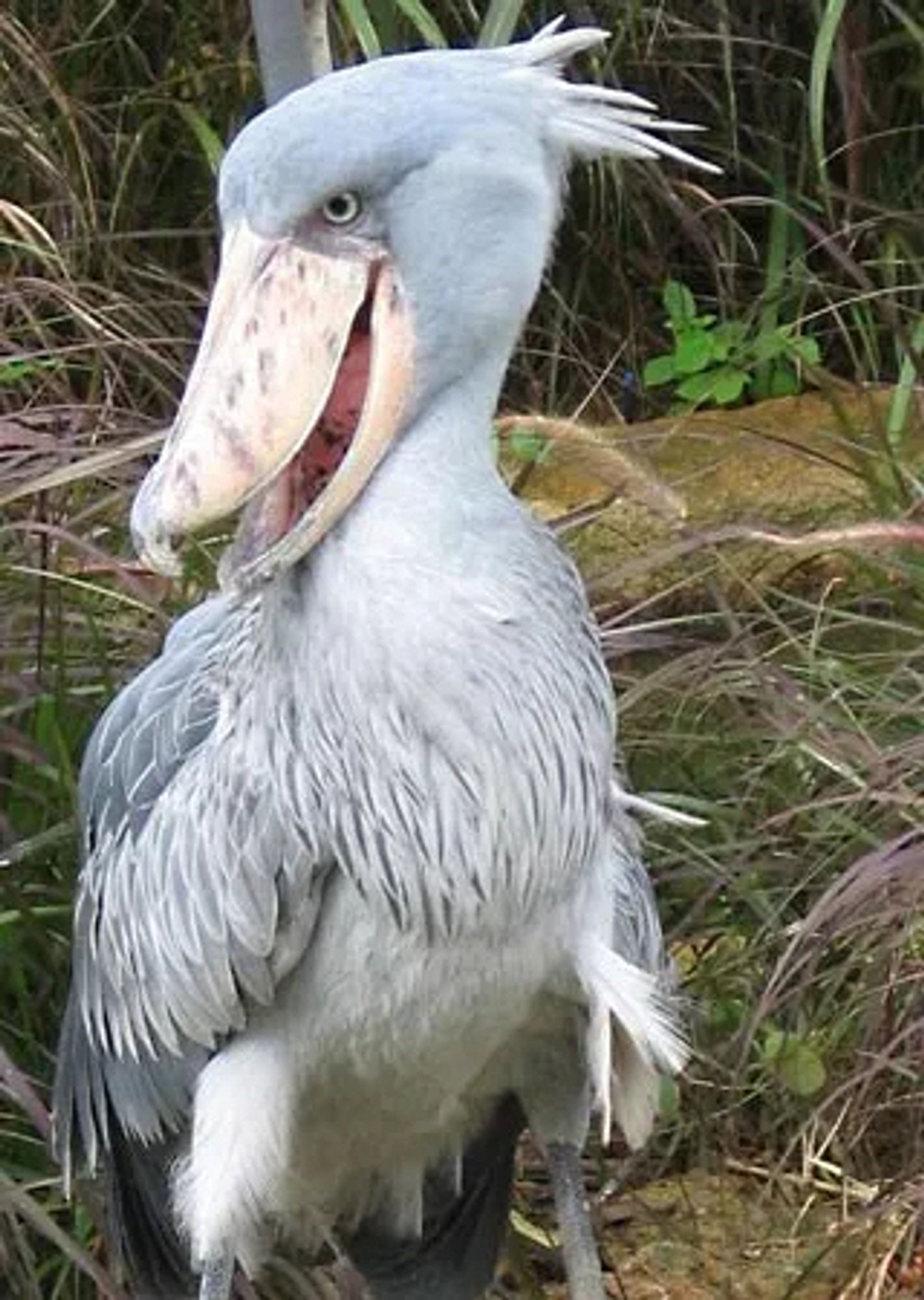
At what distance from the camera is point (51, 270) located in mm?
3717

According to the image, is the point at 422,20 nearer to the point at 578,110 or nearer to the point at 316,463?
the point at 578,110

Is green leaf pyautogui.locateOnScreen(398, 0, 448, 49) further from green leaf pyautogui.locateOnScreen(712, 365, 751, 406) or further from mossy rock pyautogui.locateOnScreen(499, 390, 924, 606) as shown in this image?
green leaf pyautogui.locateOnScreen(712, 365, 751, 406)

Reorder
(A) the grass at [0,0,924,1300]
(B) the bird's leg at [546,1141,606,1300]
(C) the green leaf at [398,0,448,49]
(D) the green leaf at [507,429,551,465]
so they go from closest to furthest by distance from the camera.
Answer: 1. (B) the bird's leg at [546,1141,606,1300]
2. (A) the grass at [0,0,924,1300]
3. (D) the green leaf at [507,429,551,465]
4. (C) the green leaf at [398,0,448,49]

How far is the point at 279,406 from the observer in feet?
7.50

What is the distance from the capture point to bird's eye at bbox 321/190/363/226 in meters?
2.29

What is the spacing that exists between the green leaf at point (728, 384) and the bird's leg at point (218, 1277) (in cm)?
205

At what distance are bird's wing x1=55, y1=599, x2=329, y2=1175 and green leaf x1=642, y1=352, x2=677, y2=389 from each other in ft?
5.97

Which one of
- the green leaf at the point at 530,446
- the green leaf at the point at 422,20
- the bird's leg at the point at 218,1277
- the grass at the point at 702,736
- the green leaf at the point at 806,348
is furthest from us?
the green leaf at the point at 806,348

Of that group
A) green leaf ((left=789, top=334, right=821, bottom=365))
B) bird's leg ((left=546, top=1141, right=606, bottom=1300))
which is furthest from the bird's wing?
green leaf ((left=789, top=334, right=821, bottom=365))

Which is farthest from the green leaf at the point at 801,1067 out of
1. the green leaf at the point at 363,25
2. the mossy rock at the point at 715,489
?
the green leaf at the point at 363,25

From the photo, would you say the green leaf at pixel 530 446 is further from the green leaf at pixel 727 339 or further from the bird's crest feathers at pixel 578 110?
the green leaf at pixel 727 339

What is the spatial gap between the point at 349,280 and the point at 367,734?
1.04 feet

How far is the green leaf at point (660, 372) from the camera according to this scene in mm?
4543

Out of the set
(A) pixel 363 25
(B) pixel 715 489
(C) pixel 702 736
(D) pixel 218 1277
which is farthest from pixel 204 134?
(D) pixel 218 1277
